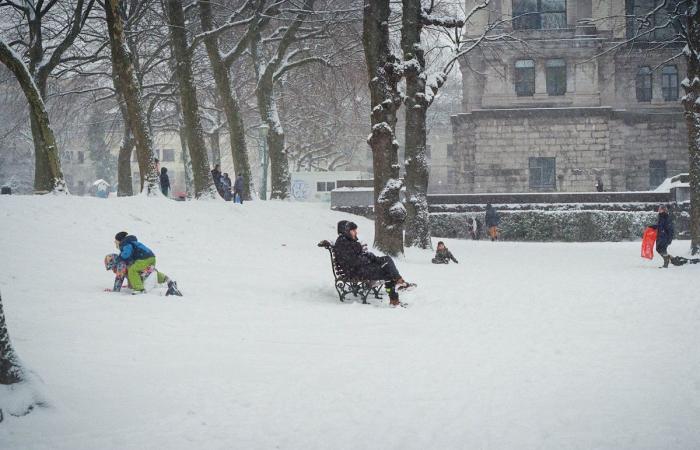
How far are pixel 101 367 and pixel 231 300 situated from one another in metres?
4.40

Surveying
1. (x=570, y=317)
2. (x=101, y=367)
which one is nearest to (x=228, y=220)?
(x=570, y=317)

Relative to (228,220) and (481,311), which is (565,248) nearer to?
(228,220)

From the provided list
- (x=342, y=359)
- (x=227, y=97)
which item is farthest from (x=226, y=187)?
(x=342, y=359)

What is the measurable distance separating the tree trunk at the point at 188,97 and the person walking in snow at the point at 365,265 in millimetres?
11111

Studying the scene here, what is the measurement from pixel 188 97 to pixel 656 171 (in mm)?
28725

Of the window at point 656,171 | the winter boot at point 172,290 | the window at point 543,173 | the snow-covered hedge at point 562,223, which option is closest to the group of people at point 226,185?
the snow-covered hedge at point 562,223

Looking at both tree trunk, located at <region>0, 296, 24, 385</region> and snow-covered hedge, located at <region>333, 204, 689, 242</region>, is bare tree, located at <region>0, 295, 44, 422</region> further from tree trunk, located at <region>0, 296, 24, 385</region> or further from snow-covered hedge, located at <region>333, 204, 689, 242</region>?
snow-covered hedge, located at <region>333, 204, 689, 242</region>

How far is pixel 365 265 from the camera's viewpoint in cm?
1026

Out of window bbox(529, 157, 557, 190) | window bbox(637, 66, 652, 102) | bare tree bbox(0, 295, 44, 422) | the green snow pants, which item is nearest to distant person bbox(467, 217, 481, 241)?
window bbox(529, 157, 557, 190)

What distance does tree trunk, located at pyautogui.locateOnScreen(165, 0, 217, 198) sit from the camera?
2012 cm

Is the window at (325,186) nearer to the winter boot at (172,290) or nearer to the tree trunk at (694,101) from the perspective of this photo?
the tree trunk at (694,101)

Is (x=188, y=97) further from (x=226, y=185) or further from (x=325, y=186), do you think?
(x=325, y=186)

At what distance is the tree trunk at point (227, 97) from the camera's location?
72.6ft

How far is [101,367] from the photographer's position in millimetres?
5871
